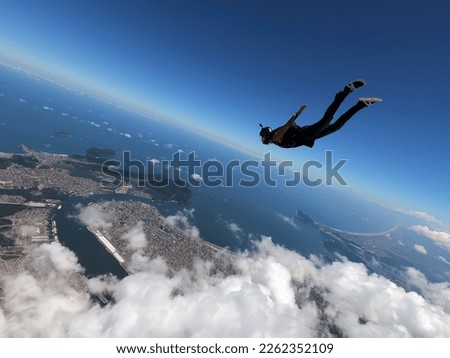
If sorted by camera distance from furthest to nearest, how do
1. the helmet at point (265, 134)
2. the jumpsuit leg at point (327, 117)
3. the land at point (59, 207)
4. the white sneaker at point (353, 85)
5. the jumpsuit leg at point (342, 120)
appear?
the land at point (59, 207)
the helmet at point (265, 134)
the jumpsuit leg at point (342, 120)
the jumpsuit leg at point (327, 117)
the white sneaker at point (353, 85)

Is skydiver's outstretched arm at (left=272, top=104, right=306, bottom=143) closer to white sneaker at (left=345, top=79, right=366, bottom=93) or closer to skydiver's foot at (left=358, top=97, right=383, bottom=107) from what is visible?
white sneaker at (left=345, top=79, right=366, bottom=93)

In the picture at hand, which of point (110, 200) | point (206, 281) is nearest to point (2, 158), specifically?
point (110, 200)

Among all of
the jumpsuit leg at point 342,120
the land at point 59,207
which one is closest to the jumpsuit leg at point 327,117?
the jumpsuit leg at point 342,120

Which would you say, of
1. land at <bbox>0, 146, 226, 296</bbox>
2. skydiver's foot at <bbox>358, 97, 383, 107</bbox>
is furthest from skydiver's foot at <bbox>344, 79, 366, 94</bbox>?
land at <bbox>0, 146, 226, 296</bbox>

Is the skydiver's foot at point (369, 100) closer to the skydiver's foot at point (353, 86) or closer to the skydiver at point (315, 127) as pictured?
the skydiver at point (315, 127)

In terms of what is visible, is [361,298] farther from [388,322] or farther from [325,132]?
[325,132]
